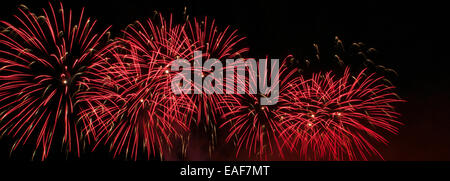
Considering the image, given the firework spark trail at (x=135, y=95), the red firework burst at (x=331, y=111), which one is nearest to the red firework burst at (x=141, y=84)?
the firework spark trail at (x=135, y=95)

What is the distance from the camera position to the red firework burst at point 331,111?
9219 mm

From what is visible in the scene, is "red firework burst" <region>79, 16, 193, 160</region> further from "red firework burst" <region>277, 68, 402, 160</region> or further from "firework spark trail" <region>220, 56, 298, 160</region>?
"red firework burst" <region>277, 68, 402, 160</region>

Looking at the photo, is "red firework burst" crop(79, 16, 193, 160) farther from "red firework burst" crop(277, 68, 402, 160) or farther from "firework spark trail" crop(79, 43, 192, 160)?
"red firework burst" crop(277, 68, 402, 160)

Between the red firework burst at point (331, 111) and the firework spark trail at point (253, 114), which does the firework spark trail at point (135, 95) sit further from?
the red firework burst at point (331, 111)

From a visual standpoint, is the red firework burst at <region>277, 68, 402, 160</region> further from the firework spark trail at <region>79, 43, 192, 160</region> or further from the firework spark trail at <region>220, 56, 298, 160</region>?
the firework spark trail at <region>79, 43, 192, 160</region>

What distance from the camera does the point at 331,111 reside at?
30.1 feet

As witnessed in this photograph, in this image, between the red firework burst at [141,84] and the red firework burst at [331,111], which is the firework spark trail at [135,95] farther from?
the red firework burst at [331,111]

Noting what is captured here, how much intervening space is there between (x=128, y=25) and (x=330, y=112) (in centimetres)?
843

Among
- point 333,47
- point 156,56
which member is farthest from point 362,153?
point 156,56

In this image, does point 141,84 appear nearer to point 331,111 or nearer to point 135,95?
point 135,95

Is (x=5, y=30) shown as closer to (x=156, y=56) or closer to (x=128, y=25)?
(x=128, y=25)

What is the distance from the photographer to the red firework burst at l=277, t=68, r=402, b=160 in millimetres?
9219

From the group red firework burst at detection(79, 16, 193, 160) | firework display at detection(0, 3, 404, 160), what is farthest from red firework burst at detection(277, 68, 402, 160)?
red firework burst at detection(79, 16, 193, 160)

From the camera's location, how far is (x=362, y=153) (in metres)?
11.2
